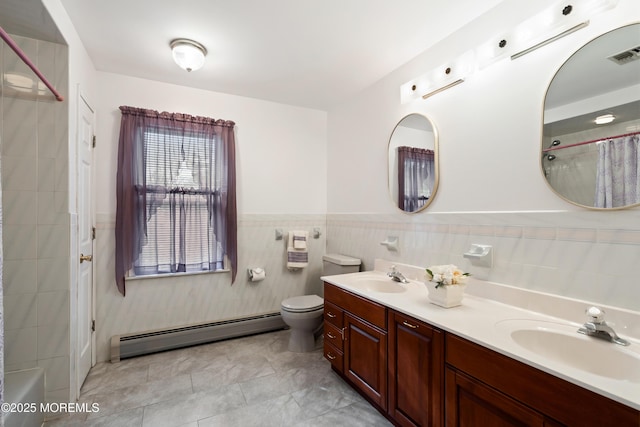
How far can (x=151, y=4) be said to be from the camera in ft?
5.78

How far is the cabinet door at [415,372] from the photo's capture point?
143cm

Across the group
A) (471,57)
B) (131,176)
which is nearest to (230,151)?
(131,176)

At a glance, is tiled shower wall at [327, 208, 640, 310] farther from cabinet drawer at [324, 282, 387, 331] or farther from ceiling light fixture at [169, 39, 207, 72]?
ceiling light fixture at [169, 39, 207, 72]

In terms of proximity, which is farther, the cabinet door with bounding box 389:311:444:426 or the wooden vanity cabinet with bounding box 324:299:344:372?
the wooden vanity cabinet with bounding box 324:299:344:372

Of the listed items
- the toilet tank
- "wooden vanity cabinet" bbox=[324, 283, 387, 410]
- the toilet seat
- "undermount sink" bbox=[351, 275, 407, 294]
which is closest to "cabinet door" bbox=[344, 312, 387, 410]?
"wooden vanity cabinet" bbox=[324, 283, 387, 410]

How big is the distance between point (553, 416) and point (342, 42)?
234cm

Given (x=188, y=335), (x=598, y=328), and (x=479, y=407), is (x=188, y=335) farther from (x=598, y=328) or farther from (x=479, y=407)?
(x=598, y=328)

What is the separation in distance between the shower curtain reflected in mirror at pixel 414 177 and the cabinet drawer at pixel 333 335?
3.63ft

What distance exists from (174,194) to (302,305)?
1608 mm

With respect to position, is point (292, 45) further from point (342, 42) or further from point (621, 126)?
point (621, 126)

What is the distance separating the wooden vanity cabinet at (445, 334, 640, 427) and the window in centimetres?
227

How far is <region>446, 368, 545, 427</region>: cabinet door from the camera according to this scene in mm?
1093

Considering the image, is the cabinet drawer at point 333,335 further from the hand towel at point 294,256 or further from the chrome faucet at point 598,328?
the chrome faucet at point 598,328

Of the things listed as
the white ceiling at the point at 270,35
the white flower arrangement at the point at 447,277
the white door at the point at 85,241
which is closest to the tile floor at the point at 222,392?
the white door at the point at 85,241
